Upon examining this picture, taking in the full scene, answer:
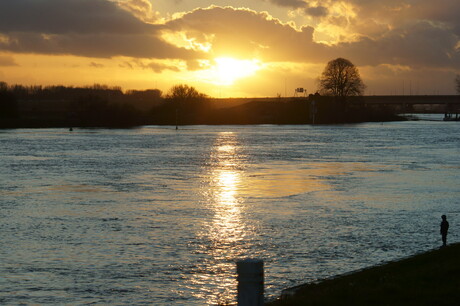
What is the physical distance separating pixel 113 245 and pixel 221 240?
14.1 ft

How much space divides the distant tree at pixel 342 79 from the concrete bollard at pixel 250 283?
185 meters

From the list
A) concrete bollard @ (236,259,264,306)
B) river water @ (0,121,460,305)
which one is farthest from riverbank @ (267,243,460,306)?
concrete bollard @ (236,259,264,306)

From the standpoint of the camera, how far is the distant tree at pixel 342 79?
626 feet

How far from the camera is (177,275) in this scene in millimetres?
20547

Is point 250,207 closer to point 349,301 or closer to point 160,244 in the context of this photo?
point 160,244

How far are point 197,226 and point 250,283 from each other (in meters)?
19.4

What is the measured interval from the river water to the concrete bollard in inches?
335

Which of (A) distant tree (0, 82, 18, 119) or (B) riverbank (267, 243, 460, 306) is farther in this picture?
(A) distant tree (0, 82, 18, 119)

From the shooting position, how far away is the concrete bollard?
374 inches

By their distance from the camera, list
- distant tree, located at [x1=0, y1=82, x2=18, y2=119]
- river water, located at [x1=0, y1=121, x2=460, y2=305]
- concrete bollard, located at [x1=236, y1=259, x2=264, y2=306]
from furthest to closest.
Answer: distant tree, located at [x1=0, y1=82, x2=18, y2=119] < river water, located at [x1=0, y1=121, x2=460, y2=305] < concrete bollard, located at [x1=236, y1=259, x2=264, y2=306]

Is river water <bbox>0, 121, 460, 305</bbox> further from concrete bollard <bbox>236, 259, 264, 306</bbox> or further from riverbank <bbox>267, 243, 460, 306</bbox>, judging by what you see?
concrete bollard <bbox>236, 259, 264, 306</bbox>

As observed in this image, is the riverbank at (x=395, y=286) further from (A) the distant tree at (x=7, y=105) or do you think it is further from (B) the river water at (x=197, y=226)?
(A) the distant tree at (x=7, y=105)

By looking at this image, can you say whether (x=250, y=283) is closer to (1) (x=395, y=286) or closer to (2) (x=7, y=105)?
(1) (x=395, y=286)

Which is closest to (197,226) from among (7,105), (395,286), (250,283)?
(395,286)
